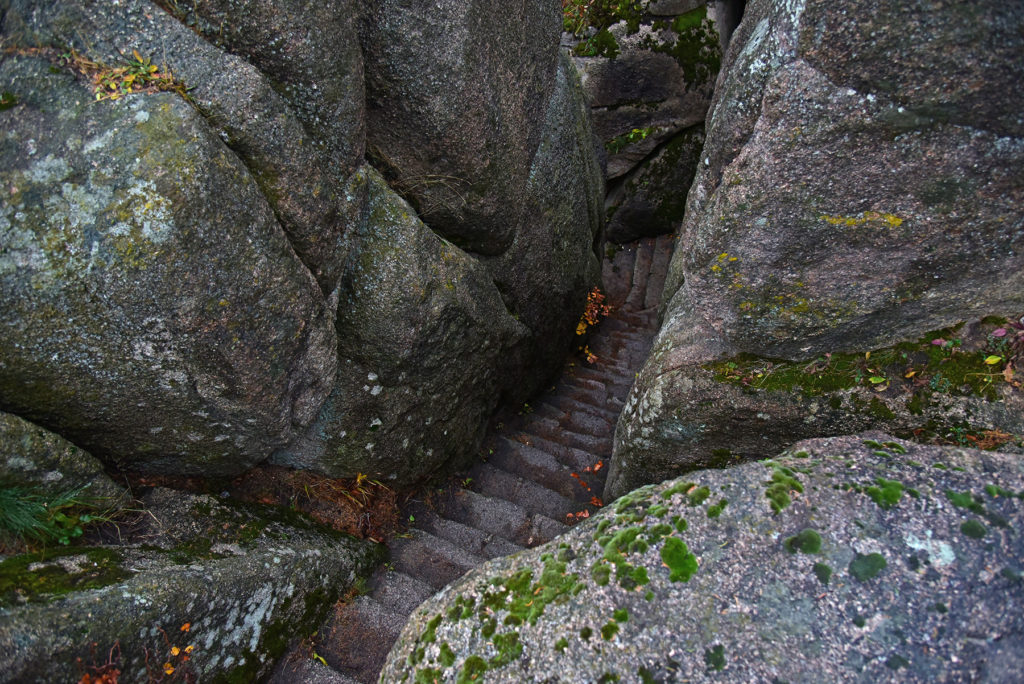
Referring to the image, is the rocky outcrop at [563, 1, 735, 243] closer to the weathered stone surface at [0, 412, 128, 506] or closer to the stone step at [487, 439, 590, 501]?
the stone step at [487, 439, 590, 501]

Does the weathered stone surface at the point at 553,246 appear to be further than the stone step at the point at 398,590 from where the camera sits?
Yes

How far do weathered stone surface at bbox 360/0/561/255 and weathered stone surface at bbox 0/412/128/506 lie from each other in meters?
2.52

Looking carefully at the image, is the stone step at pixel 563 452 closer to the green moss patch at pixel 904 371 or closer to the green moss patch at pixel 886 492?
the green moss patch at pixel 904 371

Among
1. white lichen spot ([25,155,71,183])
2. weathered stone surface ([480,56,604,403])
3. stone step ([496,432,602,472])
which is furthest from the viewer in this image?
stone step ([496,432,602,472])

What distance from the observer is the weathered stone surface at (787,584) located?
6.54 feet

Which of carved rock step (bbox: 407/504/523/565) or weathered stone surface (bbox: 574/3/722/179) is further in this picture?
weathered stone surface (bbox: 574/3/722/179)

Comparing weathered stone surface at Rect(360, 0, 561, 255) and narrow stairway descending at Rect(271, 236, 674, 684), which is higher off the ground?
weathered stone surface at Rect(360, 0, 561, 255)

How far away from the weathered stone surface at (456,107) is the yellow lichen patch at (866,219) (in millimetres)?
2494

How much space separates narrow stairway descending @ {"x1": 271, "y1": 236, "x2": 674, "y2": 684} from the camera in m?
3.54

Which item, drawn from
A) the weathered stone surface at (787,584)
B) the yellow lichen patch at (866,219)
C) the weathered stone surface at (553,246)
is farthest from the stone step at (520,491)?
the yellow lichen patch at (866,219)

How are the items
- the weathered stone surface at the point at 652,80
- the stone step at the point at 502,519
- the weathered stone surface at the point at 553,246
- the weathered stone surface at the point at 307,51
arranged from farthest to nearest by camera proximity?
the weathered stone surface at the point at 652,80
the weathered stone surface at the point at 553,246
the stone step at the point at 502,519
the weathered stone surface at the point at 307,51

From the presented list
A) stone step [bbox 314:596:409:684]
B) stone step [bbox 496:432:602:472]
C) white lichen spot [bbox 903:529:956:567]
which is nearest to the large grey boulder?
white lichen spot [bbox 903:529:956:567]

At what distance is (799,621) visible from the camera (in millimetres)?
2066

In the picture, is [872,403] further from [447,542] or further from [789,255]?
[447,542]
